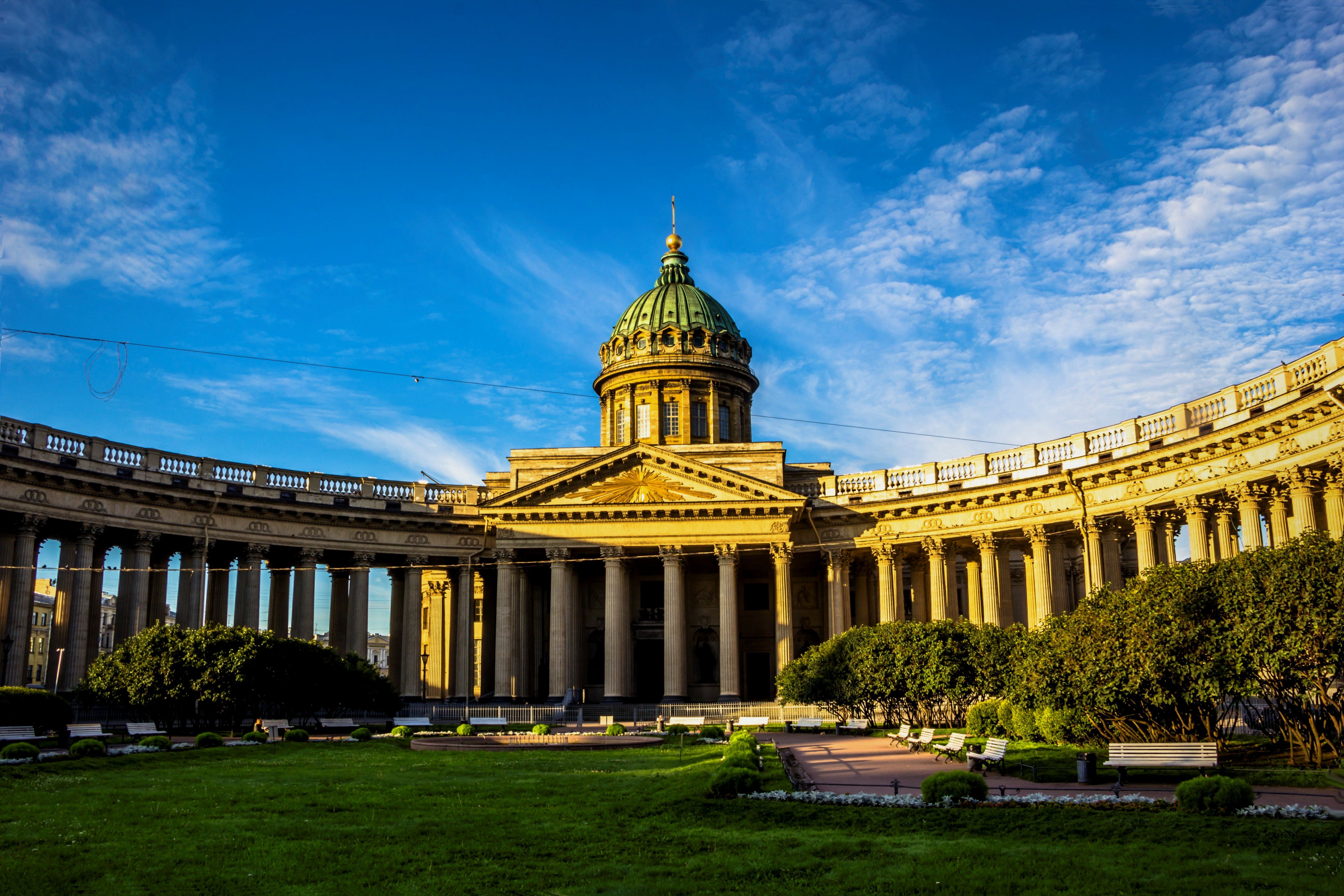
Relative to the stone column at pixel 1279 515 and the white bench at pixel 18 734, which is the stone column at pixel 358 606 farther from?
the stone column at pixel 1279 515

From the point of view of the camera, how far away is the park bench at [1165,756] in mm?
20609

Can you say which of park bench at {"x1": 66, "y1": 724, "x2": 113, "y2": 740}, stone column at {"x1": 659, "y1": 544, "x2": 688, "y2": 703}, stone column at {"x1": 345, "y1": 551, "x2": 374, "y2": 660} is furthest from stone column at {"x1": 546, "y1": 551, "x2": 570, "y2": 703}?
park bench at {"x1": 66, "y1": 724, "x2": 113, "y2": 740}

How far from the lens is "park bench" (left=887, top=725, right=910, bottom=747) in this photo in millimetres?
32969

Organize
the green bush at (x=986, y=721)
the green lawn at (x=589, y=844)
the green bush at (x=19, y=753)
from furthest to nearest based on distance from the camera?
the green bush at (x=986, y=721) < the green bush at (x=19, y=753) < the green lawn at (x=589, y=844)

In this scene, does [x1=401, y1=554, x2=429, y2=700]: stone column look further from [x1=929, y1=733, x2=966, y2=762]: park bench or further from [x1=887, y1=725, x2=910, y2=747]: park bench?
[x1=929, y1=733, x2=966, y2=762]: park bench

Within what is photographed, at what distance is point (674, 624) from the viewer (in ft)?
176

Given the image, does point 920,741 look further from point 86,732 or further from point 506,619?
point 506,619

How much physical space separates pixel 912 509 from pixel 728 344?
21.3m

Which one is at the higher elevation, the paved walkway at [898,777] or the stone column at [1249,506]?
the stone column at [1249,506]

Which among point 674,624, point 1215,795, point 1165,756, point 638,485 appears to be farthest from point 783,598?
point 1215,795

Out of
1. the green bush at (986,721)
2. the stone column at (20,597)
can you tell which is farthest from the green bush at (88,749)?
the green bush at (986,721)

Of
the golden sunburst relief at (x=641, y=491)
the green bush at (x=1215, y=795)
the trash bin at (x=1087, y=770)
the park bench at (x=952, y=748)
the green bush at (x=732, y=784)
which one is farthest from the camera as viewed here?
the golden sunburst relief at (x=641, y=491)

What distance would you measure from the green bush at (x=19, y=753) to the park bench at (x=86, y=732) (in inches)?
259

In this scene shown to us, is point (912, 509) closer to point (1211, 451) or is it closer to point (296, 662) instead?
point (1211, 451)
